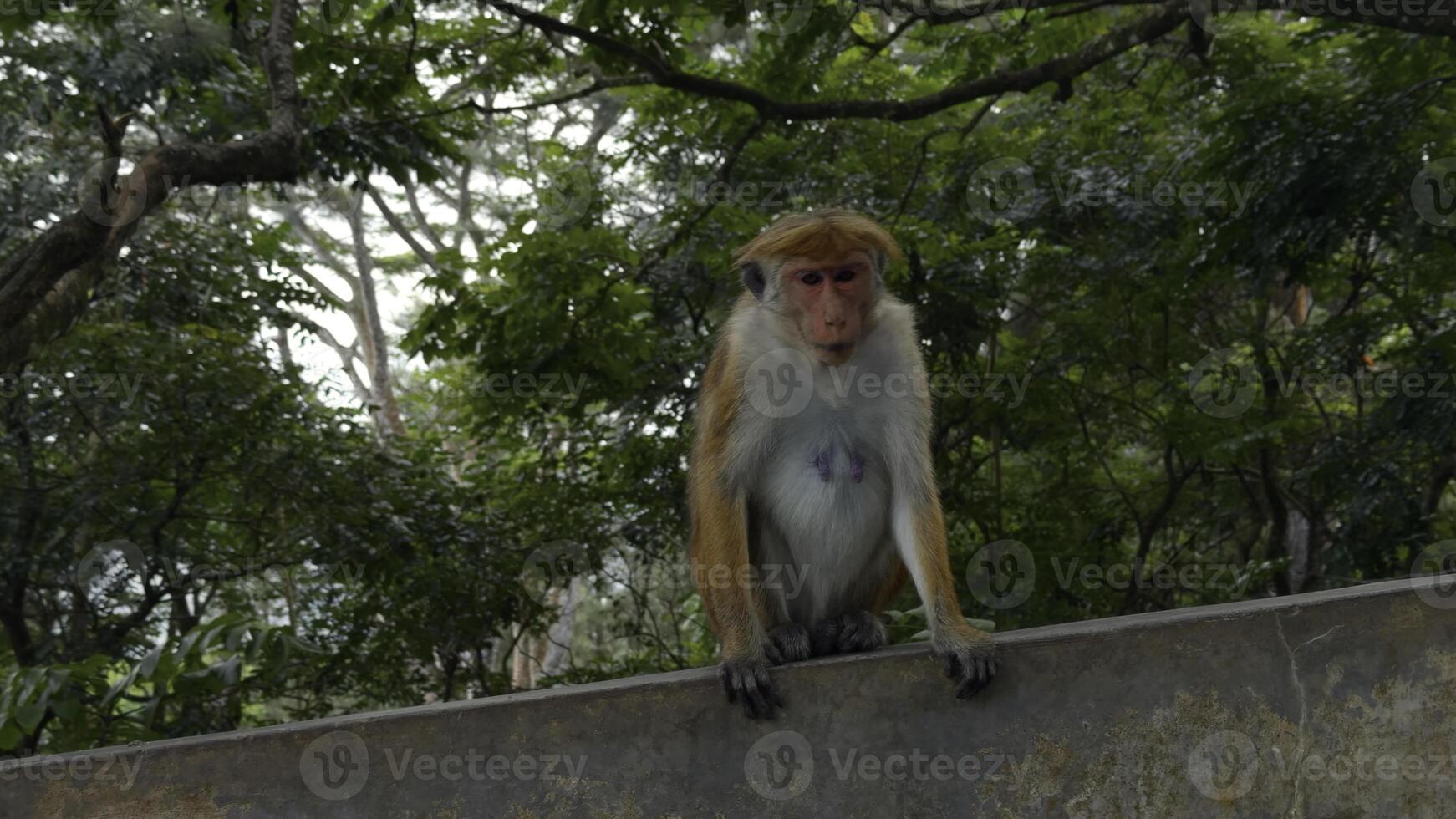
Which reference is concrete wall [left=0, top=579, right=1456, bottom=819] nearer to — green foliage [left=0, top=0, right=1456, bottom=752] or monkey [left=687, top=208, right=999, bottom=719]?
monkey [left=687, top=208, right=999, bottom=719]

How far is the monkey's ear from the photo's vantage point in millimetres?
3699

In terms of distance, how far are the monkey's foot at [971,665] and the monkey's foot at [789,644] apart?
21.1 inches

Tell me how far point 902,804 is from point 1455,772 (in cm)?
114

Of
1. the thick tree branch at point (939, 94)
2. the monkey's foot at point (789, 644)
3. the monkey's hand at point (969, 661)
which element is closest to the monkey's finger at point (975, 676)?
the monkey's hand at point (969, 661)

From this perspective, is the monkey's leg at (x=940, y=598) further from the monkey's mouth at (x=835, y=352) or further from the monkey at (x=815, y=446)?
the monkey's mouth at (x=835, y=352)

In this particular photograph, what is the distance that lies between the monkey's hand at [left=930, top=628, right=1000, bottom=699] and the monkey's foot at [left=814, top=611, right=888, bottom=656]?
0.57 meters

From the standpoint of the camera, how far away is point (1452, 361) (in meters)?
6.01

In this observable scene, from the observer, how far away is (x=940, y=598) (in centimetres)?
324

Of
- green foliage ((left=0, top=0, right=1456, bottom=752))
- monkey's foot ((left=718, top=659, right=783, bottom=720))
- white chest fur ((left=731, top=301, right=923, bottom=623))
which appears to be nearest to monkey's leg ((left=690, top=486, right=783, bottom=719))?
monkey's foot ((left=718, top=659, right=783, bottom=720))

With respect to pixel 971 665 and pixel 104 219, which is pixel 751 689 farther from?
pixel 104 219

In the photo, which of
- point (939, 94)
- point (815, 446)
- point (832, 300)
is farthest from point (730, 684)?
point (939, 94)

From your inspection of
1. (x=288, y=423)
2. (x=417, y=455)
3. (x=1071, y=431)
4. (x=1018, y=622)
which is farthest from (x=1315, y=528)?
(x=288, y=423)

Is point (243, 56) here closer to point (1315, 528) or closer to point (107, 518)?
point (107, 518)

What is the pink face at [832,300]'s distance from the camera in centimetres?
348
